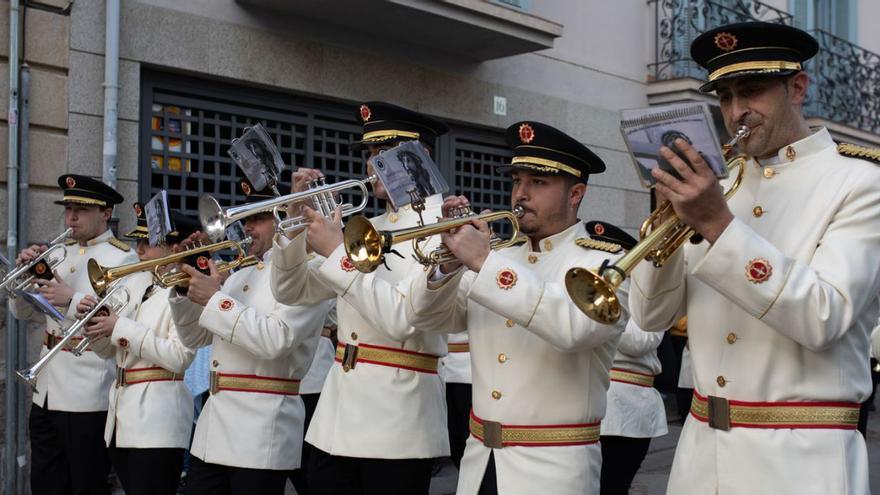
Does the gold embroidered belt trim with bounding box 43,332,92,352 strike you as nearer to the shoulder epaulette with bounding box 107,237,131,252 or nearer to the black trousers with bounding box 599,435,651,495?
the shoulder epaulette with bounding box 107,237,131,252

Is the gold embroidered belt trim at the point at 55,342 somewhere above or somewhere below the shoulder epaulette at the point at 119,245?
below

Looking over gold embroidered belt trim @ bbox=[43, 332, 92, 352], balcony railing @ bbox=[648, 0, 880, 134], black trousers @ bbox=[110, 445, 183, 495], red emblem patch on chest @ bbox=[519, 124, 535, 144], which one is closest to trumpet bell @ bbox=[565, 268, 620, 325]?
red emblem patch on chest @ bbox=[519, 124, 535, 144]

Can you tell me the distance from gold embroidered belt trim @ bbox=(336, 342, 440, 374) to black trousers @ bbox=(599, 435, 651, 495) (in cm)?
128

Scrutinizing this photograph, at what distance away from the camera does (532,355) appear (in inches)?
139

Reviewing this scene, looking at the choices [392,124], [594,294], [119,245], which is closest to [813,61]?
[119,245]

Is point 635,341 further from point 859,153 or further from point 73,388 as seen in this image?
point 73,388

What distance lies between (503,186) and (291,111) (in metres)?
3.11

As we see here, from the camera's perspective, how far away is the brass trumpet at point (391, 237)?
11.4ft

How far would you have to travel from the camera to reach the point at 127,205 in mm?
7891

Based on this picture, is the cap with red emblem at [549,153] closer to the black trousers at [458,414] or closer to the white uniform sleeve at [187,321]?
the white uniform sleeve at [187,321]

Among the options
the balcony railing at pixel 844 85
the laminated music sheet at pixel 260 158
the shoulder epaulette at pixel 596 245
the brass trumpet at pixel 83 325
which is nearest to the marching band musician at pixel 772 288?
the shoulder epaulette at pixel 596 245

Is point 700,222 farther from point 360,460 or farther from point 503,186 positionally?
point 503,186

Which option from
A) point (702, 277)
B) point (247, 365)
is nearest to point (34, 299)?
point (247, 365)

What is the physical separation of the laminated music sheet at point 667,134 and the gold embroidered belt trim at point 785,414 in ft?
2.37
